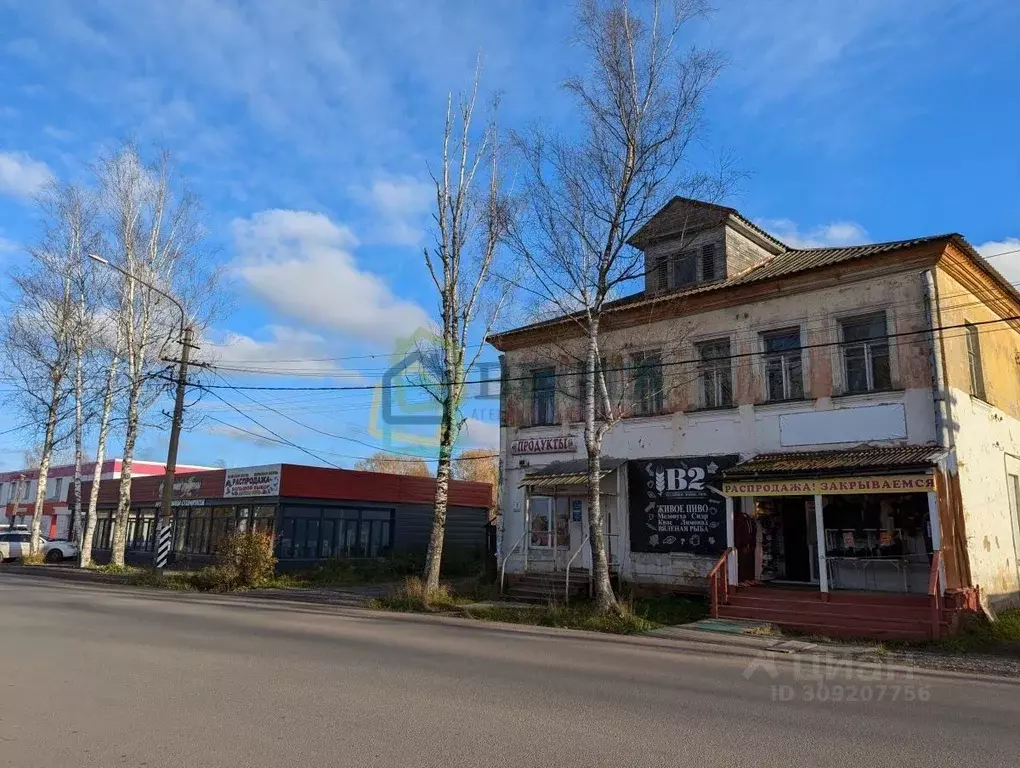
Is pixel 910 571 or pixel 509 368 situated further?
pixel 509 368

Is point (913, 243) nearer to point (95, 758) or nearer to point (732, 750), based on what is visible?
point (732, 750)

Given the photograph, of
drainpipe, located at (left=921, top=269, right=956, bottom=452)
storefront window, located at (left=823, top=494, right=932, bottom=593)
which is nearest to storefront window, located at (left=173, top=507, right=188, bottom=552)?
storefront window, located at (left=823, top=494, right=932, bottom=593)

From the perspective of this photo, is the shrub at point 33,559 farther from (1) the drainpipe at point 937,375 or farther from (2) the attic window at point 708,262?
(1) the drainpipe at point 937,375

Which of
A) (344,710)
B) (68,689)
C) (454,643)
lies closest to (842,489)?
(454,643)

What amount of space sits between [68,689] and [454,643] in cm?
564

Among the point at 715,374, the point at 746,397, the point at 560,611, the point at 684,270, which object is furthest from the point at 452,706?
the point at 684,270

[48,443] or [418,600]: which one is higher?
[48,443]

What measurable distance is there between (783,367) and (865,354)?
1.82m

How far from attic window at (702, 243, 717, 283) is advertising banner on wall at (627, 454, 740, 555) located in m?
5.18

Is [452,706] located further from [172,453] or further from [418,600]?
[172,453]

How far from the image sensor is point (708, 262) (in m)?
20.2

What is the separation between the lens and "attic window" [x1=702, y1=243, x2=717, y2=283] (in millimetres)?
20062

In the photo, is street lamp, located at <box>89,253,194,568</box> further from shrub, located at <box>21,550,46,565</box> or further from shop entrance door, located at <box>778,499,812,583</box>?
shop entrance door, located at <box>778,499,812,583</box>

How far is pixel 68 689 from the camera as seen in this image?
24.6ft
